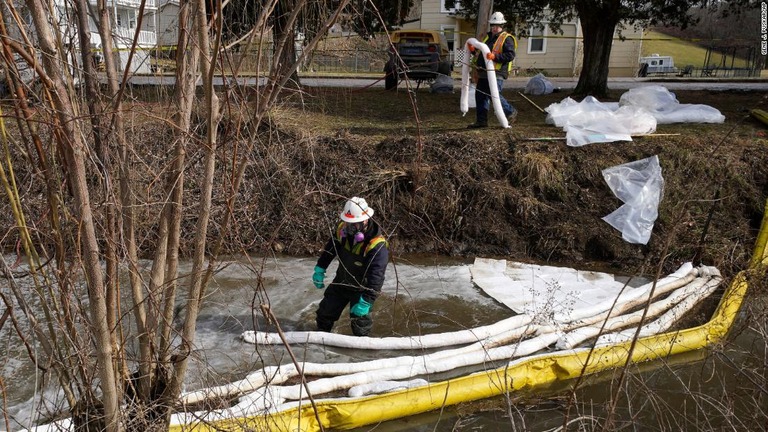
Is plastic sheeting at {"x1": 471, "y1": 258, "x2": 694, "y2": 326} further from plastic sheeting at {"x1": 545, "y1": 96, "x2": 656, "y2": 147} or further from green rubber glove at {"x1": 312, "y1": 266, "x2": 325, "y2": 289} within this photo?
plastic sheeting at {"x1": 545, "y1": 96, "x2": 656, "y2": 147}

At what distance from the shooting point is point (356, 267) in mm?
5832

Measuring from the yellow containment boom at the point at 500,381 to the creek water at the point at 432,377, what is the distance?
110 millimetres

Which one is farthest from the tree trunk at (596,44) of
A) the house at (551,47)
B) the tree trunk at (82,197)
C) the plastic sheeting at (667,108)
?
the house at (551,47)

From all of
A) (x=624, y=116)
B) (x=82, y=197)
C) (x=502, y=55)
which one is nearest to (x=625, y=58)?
(x=624, y=116)

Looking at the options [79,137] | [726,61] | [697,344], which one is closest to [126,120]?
[79,137]

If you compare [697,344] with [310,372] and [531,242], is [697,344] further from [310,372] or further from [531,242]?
[310,372]

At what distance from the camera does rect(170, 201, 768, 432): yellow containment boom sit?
4613 mm

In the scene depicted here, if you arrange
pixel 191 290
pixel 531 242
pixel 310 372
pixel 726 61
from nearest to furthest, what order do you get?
pixel 191 290, pixel 310 372, pixel 531 242, pixel 726 61

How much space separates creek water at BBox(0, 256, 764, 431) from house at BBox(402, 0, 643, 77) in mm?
23926

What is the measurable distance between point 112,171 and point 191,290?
26.9 inches

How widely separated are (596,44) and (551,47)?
61.9 feet

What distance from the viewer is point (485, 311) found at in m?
6.71

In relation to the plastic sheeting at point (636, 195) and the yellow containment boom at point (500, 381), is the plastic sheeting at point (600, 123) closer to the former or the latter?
the plastic sheeting at point (636, 195)

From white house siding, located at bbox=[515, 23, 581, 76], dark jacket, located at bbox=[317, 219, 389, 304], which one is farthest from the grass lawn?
dark jacket, located at bbox=[317, 219, 389, 304]
